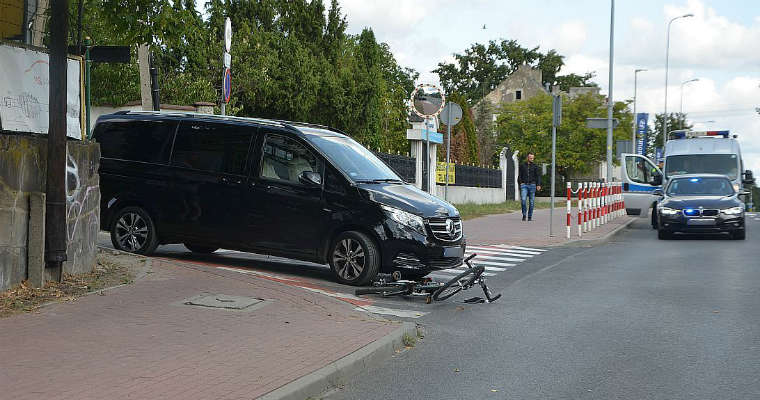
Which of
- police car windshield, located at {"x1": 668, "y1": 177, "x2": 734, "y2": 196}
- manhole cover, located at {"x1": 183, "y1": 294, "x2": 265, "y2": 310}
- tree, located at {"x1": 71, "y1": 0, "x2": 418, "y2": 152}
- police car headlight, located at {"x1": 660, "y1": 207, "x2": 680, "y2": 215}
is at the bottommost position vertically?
manhole cover, located at {"x1": 183, "y1": 294, "x2": 265, "y2": 310}

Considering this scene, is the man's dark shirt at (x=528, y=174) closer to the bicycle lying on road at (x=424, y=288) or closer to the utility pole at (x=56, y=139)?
the bicycle lying on road at (x=424, y=288)

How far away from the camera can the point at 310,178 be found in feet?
37.2

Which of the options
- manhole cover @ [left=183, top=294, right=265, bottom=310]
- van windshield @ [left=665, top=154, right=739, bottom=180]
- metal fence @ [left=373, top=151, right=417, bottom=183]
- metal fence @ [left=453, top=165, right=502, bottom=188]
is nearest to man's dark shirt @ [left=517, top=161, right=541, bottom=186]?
metal fence @ [left=373, top=151, right=417, bottom=183]

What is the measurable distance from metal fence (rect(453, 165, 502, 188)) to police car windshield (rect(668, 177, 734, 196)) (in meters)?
11.7

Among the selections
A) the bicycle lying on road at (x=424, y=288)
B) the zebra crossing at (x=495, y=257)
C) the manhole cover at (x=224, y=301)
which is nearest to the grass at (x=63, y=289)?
the manhole cover at (x=224, y=301)

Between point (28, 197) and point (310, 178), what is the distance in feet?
11.8

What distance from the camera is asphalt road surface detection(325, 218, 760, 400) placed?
629 centimetres

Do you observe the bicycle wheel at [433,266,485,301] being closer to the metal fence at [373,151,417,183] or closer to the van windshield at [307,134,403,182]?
the van windshield at [307,134,403,182]

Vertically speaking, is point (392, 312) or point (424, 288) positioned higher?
point (424, 288)

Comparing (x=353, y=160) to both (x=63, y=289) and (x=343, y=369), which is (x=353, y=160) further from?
(x=343, y=369)

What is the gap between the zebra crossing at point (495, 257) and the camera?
44.1 feet

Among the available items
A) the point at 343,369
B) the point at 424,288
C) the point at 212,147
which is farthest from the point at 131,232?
the point at 343,369

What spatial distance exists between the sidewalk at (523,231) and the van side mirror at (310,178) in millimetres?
7893

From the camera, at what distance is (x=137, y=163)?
1245 cm
